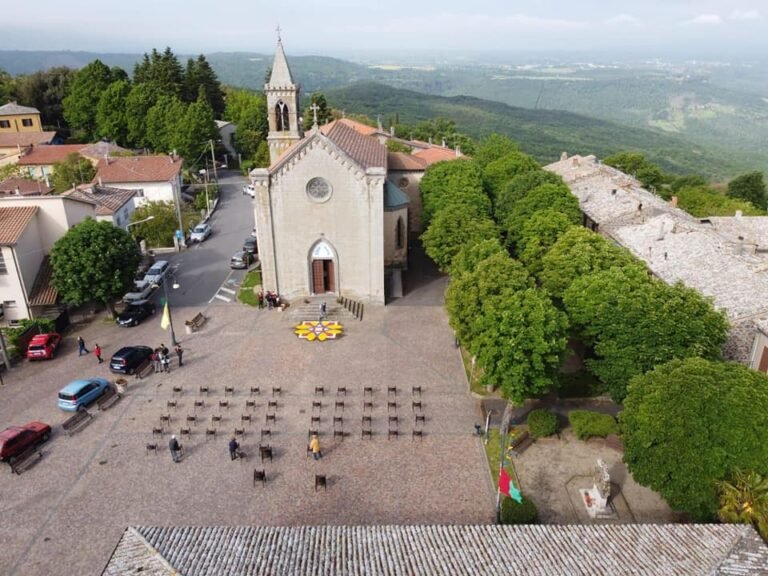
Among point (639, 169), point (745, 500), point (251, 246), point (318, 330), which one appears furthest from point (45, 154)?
point (745, 500)

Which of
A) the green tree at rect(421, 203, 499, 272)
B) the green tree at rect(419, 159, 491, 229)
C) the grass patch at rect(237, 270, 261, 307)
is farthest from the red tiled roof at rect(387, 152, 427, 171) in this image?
the grass patch at rect(237, 270, 261, 307)

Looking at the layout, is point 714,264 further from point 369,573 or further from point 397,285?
point 369,573

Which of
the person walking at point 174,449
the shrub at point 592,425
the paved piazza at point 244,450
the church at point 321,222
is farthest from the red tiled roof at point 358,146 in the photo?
the person walking at point 174,449

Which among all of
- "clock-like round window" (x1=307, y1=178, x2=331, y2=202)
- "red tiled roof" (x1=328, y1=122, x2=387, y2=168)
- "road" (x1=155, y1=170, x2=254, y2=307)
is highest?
"red tiled roof" (x1=328, y1=122, x2=387, y2=168)

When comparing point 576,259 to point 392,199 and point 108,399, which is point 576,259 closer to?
point 392,199

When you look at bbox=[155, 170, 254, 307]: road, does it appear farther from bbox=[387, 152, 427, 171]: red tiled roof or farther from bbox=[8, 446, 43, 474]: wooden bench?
bbox=[8, 446, 43, 474]: wooden bench

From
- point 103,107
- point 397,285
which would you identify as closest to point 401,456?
point 397,285
